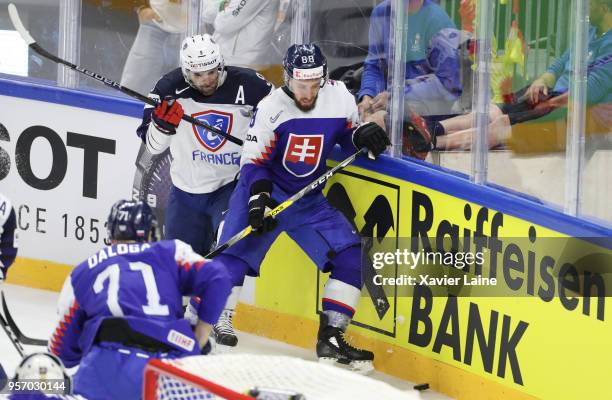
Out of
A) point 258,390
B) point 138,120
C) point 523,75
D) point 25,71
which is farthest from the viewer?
point 25,71

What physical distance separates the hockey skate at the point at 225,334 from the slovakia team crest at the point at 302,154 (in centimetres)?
69

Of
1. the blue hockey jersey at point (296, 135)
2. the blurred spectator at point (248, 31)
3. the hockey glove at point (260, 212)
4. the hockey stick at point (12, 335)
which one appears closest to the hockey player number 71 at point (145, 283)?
the hockey stick at point (12, 335)

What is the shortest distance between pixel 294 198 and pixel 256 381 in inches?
95.7

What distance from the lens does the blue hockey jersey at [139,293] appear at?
367cm

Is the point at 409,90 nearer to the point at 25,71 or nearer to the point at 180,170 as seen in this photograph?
the point at 180,170

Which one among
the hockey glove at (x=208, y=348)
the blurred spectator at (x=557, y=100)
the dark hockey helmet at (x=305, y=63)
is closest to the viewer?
the hockey glove at (x=208, y=348)

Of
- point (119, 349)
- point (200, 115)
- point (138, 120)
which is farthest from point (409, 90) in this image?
point (119, 349)

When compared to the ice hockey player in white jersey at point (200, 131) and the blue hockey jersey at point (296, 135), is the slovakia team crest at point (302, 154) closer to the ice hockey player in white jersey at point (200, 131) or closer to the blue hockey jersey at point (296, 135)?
the blue hockey jersey at point (296, 135)

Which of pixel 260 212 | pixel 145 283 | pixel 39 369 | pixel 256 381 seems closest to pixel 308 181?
pixel 260 212

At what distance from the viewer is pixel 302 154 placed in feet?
18.0

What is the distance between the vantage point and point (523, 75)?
4930 mm

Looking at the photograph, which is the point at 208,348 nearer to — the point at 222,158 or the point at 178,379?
the point at 178,379

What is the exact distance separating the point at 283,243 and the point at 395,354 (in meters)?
0.80

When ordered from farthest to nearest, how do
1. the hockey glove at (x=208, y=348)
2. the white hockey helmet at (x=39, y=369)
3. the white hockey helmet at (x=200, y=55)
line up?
the white hockey helmet at (x=200, y=55) → the hockey glove at (x=208, y=348) → the white hockey helmet at (x=39, y=369)
